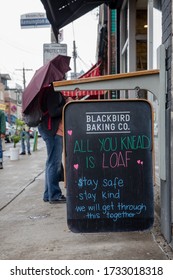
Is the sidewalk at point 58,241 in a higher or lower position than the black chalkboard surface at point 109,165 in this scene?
lower

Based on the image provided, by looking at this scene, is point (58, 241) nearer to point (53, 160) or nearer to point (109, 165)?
point (109, 165)

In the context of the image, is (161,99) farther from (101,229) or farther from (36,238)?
(36,238)

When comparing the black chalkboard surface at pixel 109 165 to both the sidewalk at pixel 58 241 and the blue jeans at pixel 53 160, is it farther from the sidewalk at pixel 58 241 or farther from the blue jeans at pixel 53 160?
the blue jeans at pixel 53 160

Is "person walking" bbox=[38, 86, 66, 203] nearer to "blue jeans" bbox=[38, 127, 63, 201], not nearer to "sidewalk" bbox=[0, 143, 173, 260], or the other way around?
"blue jeans" bbox=[38, 127, 63, 201]

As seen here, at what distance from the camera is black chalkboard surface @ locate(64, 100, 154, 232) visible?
3.57 m

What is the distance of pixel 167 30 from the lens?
384cm

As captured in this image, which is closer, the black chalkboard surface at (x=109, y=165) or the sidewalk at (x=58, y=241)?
the black chalkboard surface at (x=109, y=165)

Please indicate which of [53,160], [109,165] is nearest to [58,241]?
[109,165]

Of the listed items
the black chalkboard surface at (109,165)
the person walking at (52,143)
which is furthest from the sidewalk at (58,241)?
the person walking at (52,143)

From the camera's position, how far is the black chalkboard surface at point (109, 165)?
11.7ft

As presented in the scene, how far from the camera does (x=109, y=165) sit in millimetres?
3617

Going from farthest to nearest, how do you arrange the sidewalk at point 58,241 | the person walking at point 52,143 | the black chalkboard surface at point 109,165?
the person walking at point 52,143, the sidewalk at point 58,241, the black chalkboard surface at point 109,165

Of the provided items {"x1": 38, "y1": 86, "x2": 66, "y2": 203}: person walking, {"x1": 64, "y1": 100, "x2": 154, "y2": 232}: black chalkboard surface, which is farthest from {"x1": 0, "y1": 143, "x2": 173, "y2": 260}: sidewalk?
{"x1": 38, "y1": 86, "x2": 66, "y2": 203}: person walking

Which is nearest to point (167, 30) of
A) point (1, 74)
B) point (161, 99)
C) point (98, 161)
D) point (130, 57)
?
point (161, 99)
